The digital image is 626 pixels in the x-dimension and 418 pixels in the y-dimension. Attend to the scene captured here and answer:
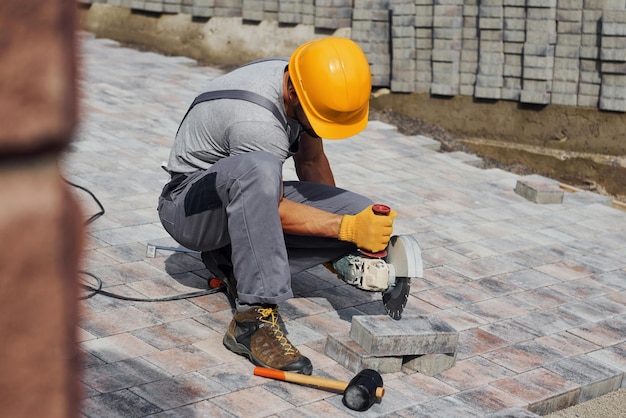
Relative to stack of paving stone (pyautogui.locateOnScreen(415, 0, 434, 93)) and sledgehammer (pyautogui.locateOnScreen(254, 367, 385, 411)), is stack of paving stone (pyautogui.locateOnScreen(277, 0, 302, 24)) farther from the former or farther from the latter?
sledgehammer (pyautogui.locateOnScreen(254, 367, 385, 411))

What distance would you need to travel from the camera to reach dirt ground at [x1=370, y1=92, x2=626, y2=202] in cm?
803

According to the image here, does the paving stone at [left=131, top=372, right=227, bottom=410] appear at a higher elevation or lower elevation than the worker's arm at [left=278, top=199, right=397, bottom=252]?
lower

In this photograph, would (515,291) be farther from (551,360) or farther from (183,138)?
(183,138)

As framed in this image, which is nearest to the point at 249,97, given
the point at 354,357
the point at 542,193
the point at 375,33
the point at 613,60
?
the point at 354,357

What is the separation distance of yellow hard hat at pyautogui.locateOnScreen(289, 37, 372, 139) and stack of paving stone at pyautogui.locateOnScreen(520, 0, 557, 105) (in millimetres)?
4799

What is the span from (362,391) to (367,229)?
0.66m

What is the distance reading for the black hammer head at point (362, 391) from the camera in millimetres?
3217

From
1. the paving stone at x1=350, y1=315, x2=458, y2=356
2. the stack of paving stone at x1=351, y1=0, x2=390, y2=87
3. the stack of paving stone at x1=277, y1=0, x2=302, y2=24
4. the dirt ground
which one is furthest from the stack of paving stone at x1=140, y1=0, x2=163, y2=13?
the paving stone at x1=350, y1=315, x2=458, y2=356

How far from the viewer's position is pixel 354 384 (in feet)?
10.7

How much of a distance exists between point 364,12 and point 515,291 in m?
4.78

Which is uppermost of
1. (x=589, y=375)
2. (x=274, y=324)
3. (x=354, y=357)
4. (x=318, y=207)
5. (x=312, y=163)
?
(x=312, y=163)

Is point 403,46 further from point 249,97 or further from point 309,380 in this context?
point 309,380

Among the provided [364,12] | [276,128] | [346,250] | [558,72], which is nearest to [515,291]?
[346,250]

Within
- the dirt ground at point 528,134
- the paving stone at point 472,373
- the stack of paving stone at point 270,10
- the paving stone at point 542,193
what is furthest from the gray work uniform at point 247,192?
the stack of paving stone at point 270,10
